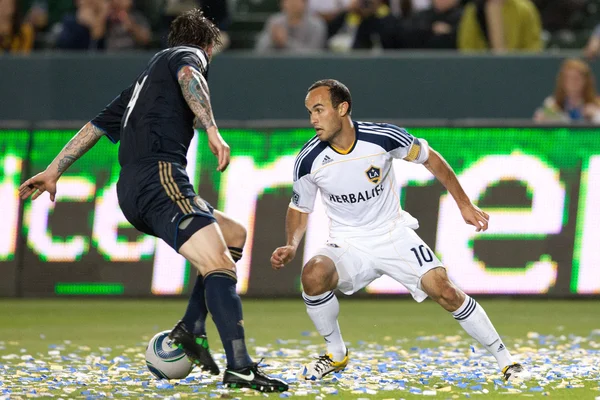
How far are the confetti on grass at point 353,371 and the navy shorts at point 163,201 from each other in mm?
841

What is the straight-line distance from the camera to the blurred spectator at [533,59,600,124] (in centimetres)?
1091

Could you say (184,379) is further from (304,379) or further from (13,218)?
(13,218)

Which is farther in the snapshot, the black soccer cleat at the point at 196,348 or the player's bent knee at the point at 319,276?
the player's bent knee at the point at 319,276

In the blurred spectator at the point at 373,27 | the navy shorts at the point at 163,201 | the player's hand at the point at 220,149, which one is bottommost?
the navy shorts at the point at 163,201

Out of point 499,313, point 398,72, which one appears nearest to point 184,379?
point 499,313

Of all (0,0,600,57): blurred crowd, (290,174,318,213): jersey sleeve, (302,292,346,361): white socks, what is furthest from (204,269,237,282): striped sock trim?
(0,0,600,57): blurred crowd

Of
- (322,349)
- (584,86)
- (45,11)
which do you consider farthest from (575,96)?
(45,11)

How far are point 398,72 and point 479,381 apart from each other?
A: 7.09 m

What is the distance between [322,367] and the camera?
5863 millimetres

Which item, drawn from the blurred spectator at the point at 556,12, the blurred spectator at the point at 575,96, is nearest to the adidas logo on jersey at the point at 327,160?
the blurred spectator at the point at 575,96

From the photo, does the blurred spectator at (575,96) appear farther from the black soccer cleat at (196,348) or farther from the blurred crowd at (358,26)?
the black soccer cleat at (196,348)

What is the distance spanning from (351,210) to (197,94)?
1.39 metres

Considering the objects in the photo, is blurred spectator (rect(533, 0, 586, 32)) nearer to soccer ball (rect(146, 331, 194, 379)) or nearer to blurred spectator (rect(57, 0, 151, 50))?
blurred spectator (rect(57, 0, 151, 50))

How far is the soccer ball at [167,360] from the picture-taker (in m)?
5.74
